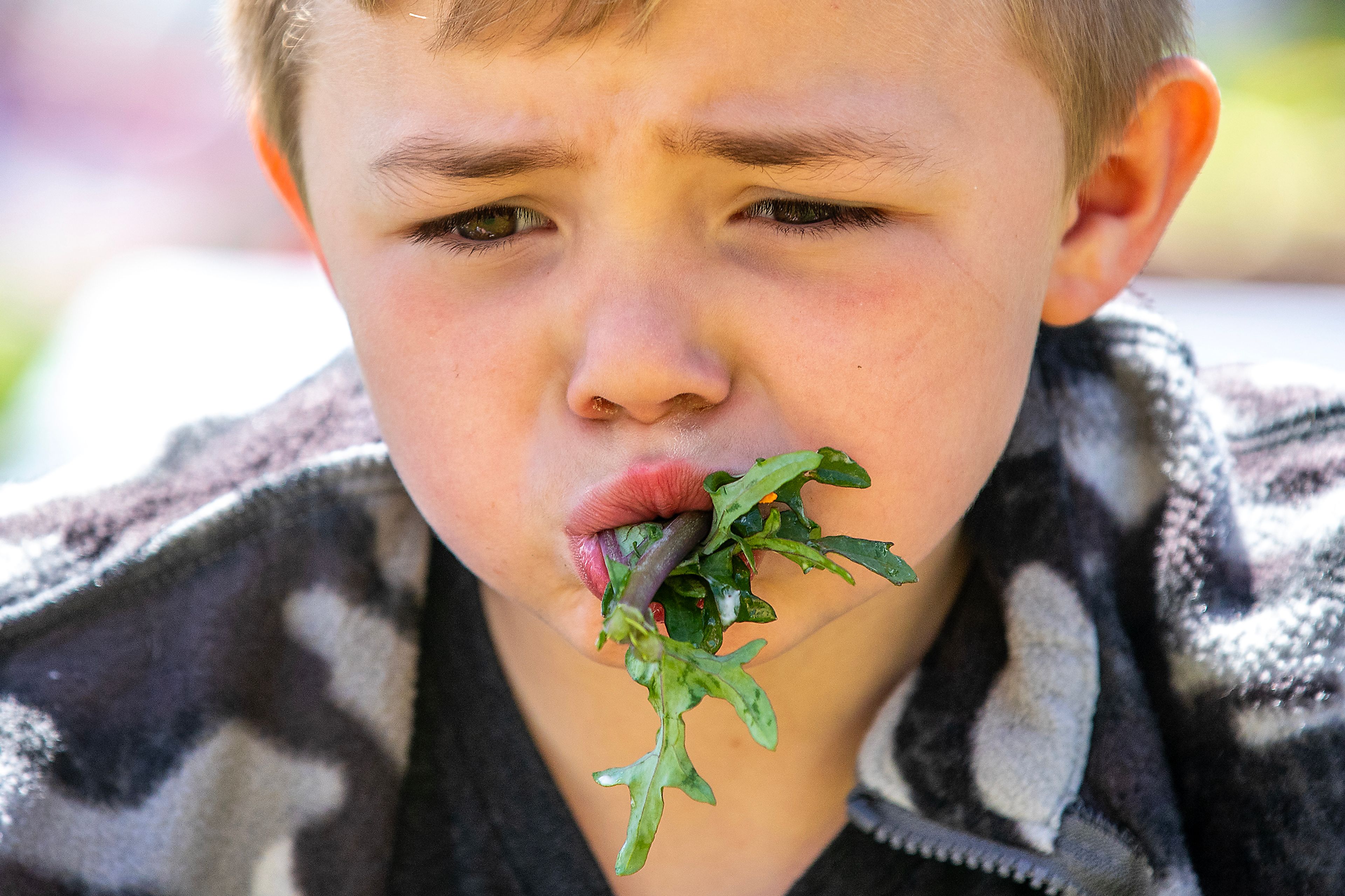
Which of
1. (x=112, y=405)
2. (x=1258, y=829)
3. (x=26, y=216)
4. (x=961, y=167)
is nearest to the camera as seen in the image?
(x=961, y=167)

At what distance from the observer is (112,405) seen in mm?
2283

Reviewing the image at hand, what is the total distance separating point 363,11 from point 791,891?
35.1 inches

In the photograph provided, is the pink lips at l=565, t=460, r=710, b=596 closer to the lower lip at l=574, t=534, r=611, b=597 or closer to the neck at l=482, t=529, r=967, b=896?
the lower lip at l=574, t=534, r=611, b=597

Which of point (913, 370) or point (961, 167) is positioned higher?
point (961, 167)

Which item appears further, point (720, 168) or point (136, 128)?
point (136, 128)

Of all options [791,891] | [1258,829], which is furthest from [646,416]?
[1258,829]

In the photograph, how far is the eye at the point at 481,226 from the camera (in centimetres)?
105

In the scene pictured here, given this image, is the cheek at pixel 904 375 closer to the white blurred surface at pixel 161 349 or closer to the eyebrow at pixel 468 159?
the eyebrow at pixel 468 159

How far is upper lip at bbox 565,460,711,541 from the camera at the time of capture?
98cm

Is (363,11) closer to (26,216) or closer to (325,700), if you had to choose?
(325,700)

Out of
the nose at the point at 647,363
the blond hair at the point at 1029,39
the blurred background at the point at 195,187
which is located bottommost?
the nose at the point at 647,363

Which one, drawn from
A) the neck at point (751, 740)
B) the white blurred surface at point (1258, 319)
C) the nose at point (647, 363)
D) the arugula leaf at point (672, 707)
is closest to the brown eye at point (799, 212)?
the nose at point (647, 363)

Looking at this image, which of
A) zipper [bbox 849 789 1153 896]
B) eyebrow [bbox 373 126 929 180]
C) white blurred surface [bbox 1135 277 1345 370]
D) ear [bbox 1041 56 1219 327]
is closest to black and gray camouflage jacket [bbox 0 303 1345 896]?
zipper [bbox 849 789 1153 896]

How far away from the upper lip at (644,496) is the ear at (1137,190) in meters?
0.46
